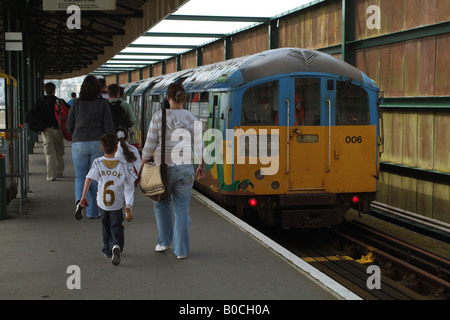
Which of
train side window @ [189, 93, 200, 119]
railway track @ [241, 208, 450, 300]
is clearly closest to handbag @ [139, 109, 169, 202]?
railway track @ [241, 208, 450, 300]

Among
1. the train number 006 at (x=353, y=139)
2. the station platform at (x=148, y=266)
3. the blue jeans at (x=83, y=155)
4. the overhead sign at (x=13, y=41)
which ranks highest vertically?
the overhead sign at (x=13, y=41)

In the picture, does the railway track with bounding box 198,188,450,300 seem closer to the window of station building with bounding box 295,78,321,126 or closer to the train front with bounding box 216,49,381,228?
the train front with bounding box 216,49,381,228

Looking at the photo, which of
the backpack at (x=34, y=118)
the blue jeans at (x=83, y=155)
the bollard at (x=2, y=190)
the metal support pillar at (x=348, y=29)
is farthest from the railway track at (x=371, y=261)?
the metal support pillar at (x=348, y=29)

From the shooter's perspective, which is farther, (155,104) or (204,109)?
(155,104)

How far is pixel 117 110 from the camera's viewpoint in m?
10.5

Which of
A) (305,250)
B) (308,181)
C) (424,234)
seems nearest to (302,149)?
(308,181)

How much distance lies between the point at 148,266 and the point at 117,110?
187 inches

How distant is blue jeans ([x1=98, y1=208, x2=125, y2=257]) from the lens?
636cm

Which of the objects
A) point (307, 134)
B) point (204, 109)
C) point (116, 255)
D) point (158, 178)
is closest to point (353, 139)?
point (307, 134)

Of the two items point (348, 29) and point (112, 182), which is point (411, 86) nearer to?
point (348, 29)

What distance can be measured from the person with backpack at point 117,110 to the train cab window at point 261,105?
91.8 inches

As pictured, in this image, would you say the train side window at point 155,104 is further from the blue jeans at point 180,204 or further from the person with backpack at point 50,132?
the blue jeans at point 180,204

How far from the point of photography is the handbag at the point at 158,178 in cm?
633
